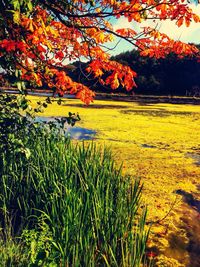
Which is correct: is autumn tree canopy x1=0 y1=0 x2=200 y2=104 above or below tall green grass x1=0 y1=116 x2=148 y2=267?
above

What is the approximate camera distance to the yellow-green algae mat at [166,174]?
10.6 ft

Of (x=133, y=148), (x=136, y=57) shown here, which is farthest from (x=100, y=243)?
(x=136, y=57)

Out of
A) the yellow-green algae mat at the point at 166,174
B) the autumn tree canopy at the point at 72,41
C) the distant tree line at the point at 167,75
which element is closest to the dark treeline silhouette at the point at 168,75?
the distant tree line at the point at 167,75

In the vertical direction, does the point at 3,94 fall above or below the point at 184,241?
above

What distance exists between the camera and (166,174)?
546cm

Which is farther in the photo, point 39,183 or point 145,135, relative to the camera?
point 145,135

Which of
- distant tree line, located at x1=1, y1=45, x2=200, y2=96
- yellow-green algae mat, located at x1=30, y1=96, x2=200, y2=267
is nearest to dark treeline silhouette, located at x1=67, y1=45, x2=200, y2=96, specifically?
distant tree line, located at x1=1, y1=45, x2=200, y2=96

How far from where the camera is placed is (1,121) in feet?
12.2

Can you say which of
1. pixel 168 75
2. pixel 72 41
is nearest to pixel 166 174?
pixel 72 41

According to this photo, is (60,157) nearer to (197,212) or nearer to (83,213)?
(83,213)

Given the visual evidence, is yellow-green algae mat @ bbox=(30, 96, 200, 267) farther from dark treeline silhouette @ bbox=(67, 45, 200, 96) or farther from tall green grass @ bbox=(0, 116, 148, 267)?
dark treeline silhouette @ bbox=(67, 45, 200, 96)

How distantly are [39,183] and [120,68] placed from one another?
149 centimetres

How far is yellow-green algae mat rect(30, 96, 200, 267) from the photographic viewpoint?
10.6 ft

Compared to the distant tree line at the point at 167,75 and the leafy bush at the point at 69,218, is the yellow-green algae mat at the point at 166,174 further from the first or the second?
the distant tree line at the point at 167,75
